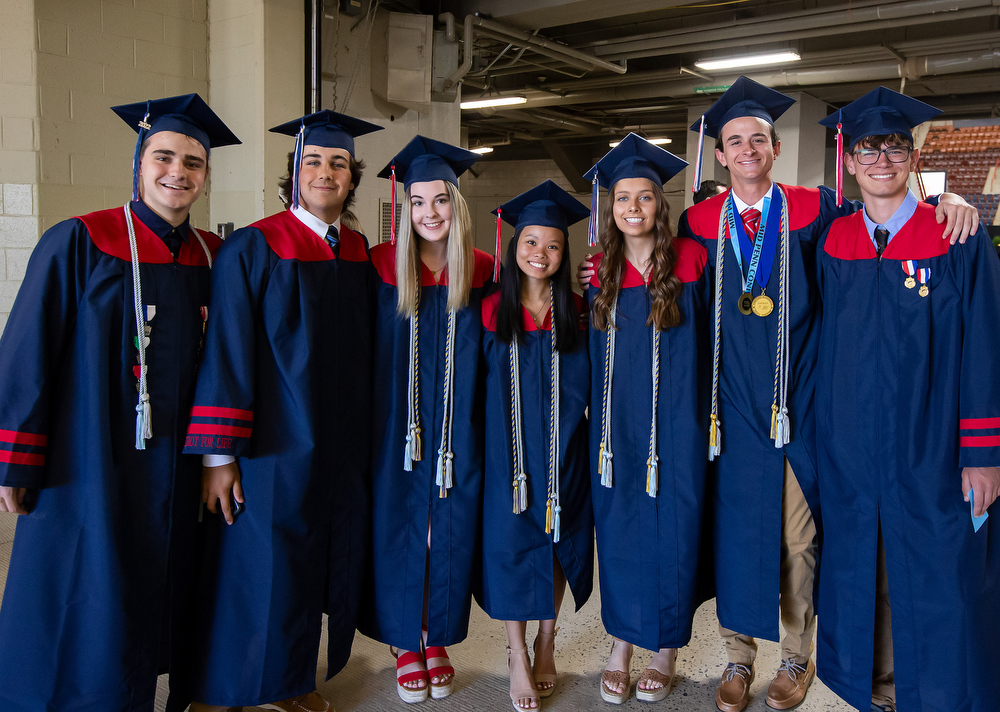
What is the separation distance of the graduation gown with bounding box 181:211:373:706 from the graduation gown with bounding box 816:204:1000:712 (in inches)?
58.3

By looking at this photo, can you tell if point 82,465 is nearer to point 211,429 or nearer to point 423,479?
point 211,429

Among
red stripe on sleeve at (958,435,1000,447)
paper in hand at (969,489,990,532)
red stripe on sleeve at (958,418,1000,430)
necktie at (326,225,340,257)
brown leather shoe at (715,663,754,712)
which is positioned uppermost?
necktie at (326,225,340,257)

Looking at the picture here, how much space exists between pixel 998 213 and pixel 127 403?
42.3ft

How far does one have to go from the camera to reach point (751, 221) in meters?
2.44

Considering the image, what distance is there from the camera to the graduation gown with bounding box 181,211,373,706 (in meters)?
2.10

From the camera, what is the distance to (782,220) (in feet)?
7.86

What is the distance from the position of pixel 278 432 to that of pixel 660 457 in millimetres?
1150

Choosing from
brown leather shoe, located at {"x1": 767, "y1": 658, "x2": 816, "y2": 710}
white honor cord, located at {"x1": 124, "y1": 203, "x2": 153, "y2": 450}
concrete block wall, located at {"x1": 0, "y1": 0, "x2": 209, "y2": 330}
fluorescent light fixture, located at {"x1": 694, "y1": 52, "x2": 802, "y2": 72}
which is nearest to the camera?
white honor cord, located at {"x1": 124, "y1": 203, "x2": 153, "y2": 450}

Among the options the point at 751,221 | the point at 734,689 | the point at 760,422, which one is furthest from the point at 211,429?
the point at 734,689

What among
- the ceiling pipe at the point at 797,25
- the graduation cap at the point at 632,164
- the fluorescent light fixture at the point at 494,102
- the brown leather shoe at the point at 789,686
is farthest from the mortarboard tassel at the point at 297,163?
the fluorescent light fixture at the point at 494,102

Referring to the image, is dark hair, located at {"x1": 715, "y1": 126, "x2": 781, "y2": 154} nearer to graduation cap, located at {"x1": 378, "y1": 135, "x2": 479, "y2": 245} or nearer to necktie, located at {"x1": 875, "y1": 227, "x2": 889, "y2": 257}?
necktie, located at {"x1": 875, "y1": 227, "x2": 889, "y2": 257}

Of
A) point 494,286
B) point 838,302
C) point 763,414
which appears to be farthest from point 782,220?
point 494,286

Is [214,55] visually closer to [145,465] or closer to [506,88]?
[145,465]

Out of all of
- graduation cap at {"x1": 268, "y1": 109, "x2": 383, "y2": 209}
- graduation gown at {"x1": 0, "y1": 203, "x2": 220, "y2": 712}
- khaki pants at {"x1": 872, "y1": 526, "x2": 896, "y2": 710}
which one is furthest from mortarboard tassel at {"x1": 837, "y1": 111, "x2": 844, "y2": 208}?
graduation gown at {"x1": 0, "y1": 203, "x2": 220, "y2": 712}
